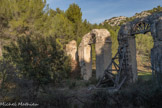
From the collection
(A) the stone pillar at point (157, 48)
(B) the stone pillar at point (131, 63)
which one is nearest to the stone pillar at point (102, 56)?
(B) the stone pillar at point (131, 63)

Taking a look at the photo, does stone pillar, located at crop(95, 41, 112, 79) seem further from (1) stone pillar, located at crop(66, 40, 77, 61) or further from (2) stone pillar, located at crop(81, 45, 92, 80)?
(1) stone pillar, located at crop(66, 40, 77, 61)

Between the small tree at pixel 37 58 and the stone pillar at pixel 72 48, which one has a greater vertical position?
the stone pillar at pixel 72 48

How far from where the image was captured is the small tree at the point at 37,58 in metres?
6.87

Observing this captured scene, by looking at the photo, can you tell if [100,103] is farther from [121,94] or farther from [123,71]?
[123,71]

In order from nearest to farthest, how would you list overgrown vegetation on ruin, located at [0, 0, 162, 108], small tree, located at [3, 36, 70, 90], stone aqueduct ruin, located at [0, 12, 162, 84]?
overgrown vegetation on ruin, located at [0, 0, 162, 108] < small tree, located at [3, 36, 70, 90] < stone aqueduct ruin, located at [0, 12, 162, 84]

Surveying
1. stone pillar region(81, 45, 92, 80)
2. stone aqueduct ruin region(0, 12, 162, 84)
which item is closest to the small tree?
stone aqueduct ruin region(0, 12, 162, 84)

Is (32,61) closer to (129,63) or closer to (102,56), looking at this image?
(129,63)

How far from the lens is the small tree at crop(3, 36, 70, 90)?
6867 mm

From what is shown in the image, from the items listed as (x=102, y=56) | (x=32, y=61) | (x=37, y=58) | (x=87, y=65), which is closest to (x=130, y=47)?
(x=102, y=56)

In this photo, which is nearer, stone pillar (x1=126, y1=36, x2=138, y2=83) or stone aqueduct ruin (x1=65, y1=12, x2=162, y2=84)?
stone aqueduct ruin (x1=65, y1=12, x2=162, y2=84)

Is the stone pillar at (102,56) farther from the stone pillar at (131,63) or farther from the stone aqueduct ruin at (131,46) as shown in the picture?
the stone pillar at (131,63)

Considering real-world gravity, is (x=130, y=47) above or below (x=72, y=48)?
below

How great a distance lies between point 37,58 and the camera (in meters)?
7.27

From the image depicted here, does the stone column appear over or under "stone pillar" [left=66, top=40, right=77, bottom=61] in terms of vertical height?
under
